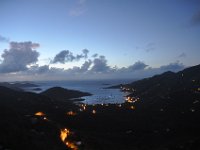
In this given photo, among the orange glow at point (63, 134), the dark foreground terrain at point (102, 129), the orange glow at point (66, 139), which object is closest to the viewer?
the dark foreground terrain at point (102, 129)

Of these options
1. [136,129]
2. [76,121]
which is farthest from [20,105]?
[136,129]

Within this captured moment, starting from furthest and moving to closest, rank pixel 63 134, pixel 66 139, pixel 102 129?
pixel 102 129 < pixel 63 134 < pixel 66 139

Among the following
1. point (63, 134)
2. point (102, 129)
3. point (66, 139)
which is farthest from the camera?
point (102, 129)

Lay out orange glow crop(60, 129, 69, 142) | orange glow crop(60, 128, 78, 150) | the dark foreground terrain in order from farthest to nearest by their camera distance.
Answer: orange glow crop(60, 129, 69, 142)
orange glow crop(60, 128, 78, 150)
the dark foreground terrain

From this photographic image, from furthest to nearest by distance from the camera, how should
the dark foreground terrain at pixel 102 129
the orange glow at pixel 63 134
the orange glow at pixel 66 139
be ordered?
1. the orange glow at pixel 63 134
2. the orange glow at pixel 66 139
3. the dark foreground terrain at pixel 102 129

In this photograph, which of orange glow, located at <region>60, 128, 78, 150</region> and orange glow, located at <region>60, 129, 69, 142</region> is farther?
orange glow, located at <region>60, 129, 69, 142</region>

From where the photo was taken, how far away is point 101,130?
10044cm

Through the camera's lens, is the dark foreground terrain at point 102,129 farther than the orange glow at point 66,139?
No

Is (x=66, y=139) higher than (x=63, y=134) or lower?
lower

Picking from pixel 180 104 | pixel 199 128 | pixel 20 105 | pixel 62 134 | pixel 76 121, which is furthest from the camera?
pixel 180 104

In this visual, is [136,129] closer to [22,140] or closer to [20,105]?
[22,140]

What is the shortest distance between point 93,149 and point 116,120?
4095cm

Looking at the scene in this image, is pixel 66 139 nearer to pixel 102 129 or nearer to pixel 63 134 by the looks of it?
pixel 63 134

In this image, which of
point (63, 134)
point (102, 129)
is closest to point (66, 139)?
point (63, 134)
